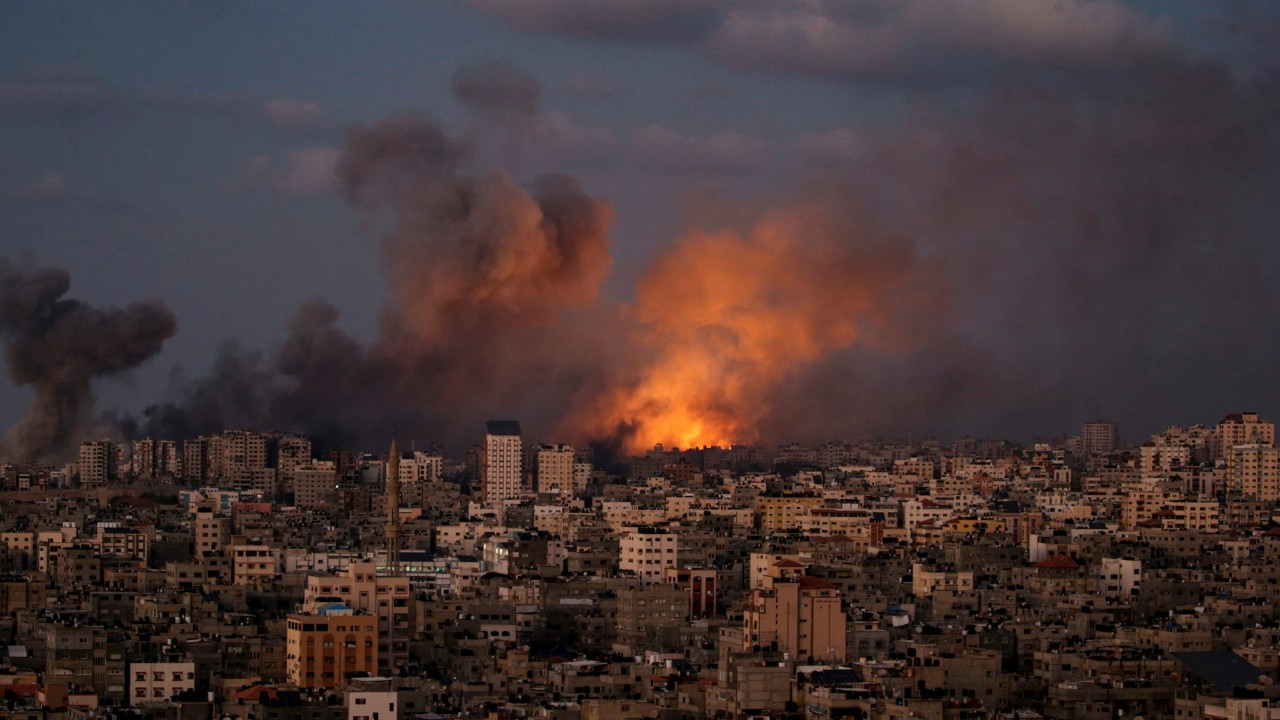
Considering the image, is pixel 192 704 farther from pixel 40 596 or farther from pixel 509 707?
pixel 40 596

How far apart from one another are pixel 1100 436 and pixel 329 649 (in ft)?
303

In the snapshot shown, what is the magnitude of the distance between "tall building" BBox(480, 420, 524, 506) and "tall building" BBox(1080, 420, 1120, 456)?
144 ft

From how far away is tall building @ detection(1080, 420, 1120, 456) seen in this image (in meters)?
123

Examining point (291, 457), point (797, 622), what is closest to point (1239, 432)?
point (291, 457)

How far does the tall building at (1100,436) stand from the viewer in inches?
4843

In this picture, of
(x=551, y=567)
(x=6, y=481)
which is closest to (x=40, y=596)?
(x=551, y=567)

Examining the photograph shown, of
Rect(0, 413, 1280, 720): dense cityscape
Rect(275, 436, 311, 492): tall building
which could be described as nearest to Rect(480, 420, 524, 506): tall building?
Rect(0, 413, 1280, 720): dense cityscape

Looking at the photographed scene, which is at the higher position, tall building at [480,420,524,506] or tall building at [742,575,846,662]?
tall building at [480,420,524,506]

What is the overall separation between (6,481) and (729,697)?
2071 inches

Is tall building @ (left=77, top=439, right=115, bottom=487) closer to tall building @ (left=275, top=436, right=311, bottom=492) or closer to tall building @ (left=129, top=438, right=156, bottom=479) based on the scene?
tall building @ (left=129, top=438, right=156, bottom=479)

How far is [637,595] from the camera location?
4297 centimetres

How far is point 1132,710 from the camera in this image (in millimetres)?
32594

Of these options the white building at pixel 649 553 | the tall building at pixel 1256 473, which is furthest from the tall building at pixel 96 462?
the tall building at pixel 1256 473

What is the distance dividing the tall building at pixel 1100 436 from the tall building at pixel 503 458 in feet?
144
